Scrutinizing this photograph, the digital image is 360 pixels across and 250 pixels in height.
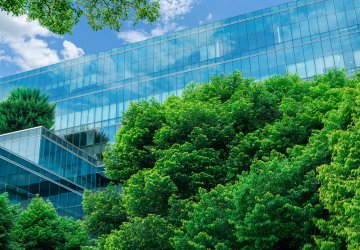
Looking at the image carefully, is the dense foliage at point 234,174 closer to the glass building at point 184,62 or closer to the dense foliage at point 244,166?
the dense foliage at point 244,166

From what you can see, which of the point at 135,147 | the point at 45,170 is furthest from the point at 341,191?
the point at 45,170

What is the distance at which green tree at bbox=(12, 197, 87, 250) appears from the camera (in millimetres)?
28984

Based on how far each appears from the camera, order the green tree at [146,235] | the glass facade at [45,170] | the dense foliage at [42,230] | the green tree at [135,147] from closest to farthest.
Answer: the green tree at [146,235] < the green tree at [135,147] < the dense foliage at [42,230] < the glass facade at [45,170]

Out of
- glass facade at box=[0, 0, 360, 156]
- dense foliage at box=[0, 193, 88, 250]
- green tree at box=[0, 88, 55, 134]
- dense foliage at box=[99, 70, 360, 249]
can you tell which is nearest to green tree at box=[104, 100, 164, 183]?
dense foliage at box=[99, 70, 360, 249]

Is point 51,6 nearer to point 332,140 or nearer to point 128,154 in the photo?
point 332,140

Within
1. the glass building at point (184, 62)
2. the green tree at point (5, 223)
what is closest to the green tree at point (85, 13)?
the green tree at point (5, 223)

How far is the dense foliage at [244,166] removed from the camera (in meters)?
17.2

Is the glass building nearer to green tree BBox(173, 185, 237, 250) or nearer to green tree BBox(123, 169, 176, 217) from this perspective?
green tree BBox(123, 169, 176, 217)

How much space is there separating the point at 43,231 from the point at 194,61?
32053mm

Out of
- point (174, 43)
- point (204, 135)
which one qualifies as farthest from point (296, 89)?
point (174, 43)

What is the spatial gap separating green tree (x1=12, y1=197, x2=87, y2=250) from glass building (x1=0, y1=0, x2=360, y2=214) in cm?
1310

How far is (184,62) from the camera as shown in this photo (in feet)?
189

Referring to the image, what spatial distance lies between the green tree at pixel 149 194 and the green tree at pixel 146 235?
876mm

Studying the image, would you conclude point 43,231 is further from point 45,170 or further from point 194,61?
point 194,61
